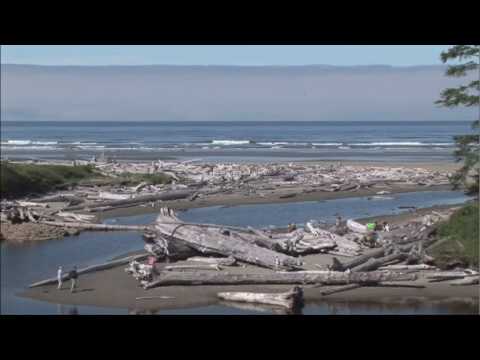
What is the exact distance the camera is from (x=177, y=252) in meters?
16.8

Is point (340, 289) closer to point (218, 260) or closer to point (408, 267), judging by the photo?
point (408, 267)

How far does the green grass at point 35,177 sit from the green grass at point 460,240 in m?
9.48

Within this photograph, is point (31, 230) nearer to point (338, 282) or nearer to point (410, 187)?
point (338, 282)

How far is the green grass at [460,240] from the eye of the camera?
16019 mm

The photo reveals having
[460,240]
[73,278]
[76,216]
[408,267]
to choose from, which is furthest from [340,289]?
[76,216]

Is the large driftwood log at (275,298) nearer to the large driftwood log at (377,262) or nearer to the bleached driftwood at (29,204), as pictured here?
the large driftwood log at (377,262)

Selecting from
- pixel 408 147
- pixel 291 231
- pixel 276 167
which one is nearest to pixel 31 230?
pixel 291 231

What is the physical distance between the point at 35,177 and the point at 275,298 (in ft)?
22.0

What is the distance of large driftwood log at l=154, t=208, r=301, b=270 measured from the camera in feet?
53.2

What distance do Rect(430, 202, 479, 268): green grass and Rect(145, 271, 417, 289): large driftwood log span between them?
2224mm

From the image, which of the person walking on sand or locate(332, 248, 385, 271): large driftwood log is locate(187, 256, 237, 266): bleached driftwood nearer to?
locate(332, 248, 385, 271): large driftwood log

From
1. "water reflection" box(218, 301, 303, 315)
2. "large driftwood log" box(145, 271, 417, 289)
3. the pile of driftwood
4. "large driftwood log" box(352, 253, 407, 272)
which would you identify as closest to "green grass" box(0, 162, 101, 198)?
the pile of driftwood
